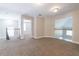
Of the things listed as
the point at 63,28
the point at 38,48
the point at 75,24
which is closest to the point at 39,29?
the point at 38,48

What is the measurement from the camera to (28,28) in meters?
2.51

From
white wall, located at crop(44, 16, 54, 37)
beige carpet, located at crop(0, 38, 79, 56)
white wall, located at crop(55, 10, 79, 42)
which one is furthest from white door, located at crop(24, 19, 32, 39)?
white wall, located at crop(55, 10, 79, 42)

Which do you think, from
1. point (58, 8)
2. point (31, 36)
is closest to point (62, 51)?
point (31, 36)

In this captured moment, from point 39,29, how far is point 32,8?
0.50m

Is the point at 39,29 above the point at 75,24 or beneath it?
beneath

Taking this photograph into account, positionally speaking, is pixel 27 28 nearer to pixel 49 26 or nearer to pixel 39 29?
pixel 39 29

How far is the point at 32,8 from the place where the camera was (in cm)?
242

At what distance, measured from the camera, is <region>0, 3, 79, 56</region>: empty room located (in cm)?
239

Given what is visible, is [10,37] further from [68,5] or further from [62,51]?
[68,5]

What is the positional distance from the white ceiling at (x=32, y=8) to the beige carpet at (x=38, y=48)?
2.12 feet

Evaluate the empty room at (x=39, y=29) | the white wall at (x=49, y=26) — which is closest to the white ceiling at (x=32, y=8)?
the empty room at (x=39, y=29)

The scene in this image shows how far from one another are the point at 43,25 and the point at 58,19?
37 cm

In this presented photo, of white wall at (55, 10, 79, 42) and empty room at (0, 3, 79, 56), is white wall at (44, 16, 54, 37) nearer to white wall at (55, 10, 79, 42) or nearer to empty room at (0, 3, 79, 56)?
empty room at (0, 3, 79, 56)

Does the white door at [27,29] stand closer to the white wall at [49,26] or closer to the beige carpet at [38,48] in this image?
the beige carpet at [38,48]
